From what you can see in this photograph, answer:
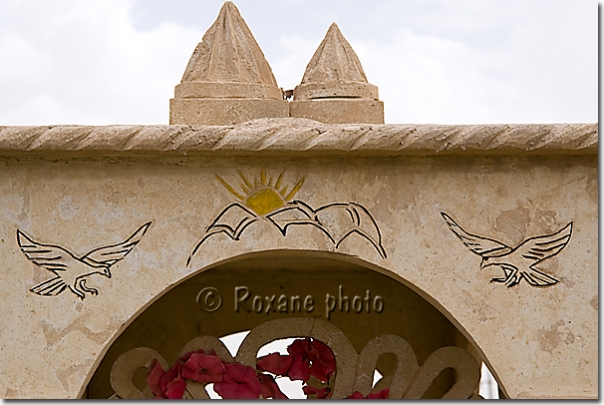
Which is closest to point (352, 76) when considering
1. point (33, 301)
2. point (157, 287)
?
point (157, 287)

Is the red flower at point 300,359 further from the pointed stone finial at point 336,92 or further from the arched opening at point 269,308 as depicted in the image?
the pointed stone finial at point 336,92

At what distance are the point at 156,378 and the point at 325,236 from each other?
1.14 meters

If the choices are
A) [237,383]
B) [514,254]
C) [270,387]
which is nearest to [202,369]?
[237,383]

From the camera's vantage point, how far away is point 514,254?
10.9ft

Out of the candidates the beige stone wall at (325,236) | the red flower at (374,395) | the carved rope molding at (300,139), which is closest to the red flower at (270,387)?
the red flower at (374,395)

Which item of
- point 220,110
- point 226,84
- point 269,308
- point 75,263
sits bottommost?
point 269,308

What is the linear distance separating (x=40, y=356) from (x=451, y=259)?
1590 millimetres

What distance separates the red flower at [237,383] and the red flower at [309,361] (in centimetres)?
37

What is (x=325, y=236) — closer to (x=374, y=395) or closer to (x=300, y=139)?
(x=300, y=139)

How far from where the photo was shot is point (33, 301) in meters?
3.33

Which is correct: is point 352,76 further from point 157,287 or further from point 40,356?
point 40,356

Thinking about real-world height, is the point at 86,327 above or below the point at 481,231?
below

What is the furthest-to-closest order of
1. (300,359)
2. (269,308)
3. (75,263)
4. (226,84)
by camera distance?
(269,308) < (300,359) < (226,84) < (75,263)

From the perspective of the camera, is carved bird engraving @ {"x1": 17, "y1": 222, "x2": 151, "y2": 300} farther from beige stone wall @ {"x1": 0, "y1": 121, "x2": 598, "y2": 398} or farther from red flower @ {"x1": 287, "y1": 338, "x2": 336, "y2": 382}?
red flower @ {"x1": 287, "y1": 338, "x2": 336, "y2": 382}
